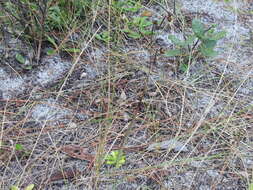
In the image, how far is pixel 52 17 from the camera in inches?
66.7

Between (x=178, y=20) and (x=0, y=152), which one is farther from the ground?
(x=178, y=20)

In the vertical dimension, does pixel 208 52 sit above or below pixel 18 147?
above

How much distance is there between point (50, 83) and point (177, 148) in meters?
0.67

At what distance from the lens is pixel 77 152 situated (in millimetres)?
1310

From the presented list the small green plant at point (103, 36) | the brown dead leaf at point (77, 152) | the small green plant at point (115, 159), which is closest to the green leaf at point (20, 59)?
the small green plant at point (103, 36)

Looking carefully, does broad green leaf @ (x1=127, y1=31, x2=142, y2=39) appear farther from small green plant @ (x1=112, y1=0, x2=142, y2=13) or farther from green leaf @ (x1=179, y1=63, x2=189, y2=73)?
green leaf @ (x1=179, y1=63, x2=189, y2=73)

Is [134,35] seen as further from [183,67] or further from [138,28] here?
[183,67]

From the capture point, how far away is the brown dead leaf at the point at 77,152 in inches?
50.8

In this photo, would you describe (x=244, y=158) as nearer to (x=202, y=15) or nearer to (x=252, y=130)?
(x=252, y=130)

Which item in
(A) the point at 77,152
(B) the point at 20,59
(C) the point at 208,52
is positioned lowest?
(A) the point at 77,152

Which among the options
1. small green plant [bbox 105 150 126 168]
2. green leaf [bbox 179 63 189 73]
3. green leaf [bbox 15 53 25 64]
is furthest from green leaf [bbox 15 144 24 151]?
green leaf [bbox 179 63 189 73]

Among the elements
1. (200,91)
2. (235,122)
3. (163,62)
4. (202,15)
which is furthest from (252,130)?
(202,15)

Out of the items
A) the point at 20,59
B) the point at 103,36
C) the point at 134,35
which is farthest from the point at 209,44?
the point at 20,59

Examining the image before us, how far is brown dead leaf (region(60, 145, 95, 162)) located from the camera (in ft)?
4.23
